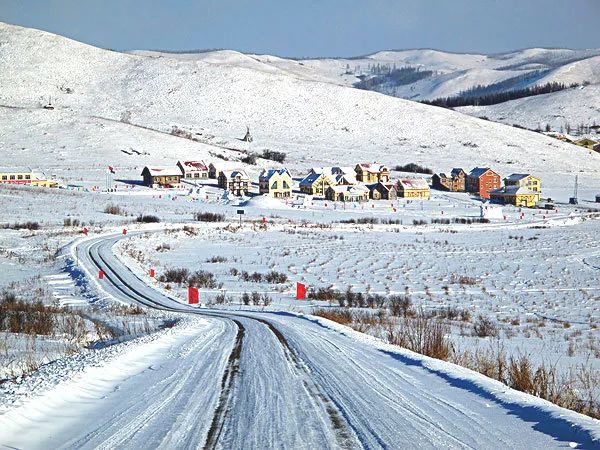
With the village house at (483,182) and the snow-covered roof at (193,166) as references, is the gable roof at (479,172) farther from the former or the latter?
the snow-covered roof at (193,166)

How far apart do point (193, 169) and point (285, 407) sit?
86.3 m

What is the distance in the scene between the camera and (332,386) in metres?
7.27

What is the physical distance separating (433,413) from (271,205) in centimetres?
6535

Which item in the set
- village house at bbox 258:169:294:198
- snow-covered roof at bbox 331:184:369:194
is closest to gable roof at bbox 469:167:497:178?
snow-covered roof at bbox 331:184:369:194

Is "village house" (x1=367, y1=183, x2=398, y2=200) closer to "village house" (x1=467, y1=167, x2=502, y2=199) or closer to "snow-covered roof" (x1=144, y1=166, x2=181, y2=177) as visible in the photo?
"village house" (x1=467, y1=167, x2=502, y2=199)

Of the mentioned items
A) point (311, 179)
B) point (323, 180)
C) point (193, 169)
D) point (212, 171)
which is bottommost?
point (323, 180)

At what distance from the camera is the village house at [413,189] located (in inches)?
3268

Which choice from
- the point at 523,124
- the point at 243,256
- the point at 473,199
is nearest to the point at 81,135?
the point at 473,199

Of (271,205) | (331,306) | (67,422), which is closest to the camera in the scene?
(67,422)

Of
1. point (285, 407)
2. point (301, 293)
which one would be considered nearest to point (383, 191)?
point (301, 293)

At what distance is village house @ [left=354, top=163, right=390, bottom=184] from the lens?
9156 centimetres

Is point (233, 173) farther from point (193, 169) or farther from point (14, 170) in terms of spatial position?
point (14, 170)

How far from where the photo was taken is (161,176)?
82.8 metres

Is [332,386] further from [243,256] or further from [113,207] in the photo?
[113,207]
